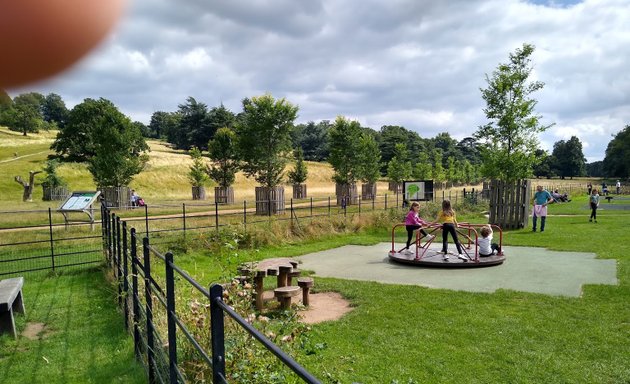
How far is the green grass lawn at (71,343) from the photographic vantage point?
511cm

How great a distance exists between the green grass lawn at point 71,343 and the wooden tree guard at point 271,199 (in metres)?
16.3

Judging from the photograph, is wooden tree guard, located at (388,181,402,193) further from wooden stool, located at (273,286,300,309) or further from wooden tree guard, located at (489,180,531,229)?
wooden stool, located at (273,286,300,309)

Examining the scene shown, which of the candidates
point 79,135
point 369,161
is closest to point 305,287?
point 369,161

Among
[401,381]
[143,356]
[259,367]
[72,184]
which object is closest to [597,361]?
[401,381]

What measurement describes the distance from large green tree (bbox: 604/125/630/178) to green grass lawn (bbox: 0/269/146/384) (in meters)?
102

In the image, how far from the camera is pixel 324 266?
11539 millimetres

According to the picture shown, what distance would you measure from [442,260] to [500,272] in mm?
1488

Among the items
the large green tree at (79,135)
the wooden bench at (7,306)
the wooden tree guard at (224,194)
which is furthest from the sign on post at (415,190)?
the large green tree at (79,135)

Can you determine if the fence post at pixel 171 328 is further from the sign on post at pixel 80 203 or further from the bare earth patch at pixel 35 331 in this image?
the sign on post at pixel 80 203

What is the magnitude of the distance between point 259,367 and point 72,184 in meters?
52.9

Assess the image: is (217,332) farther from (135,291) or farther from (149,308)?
(135,291)

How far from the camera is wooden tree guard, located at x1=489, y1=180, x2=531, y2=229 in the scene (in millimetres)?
18469

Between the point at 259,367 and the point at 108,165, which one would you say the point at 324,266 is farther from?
the point at 108,165

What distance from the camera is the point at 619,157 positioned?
9400 centimetres
